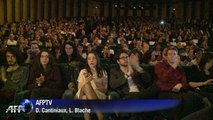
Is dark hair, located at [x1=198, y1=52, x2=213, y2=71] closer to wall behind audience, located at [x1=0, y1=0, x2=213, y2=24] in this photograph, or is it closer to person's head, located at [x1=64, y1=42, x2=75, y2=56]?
person's head, located at [x1=64, y1=42, x2=75, y2=56]

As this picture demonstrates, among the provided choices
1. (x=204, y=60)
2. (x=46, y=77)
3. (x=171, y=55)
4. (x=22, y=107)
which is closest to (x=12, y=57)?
(x=46, y=77)

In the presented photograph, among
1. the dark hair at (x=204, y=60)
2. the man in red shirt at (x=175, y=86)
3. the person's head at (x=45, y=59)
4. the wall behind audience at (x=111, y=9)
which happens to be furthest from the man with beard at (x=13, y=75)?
the wall behind audience at (x=111, y=9)

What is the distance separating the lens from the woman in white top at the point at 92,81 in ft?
15.9

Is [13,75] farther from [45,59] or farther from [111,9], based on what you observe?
[111,9]

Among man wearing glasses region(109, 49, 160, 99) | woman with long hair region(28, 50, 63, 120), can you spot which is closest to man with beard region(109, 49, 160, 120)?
man wearing glasses region(109, 49, 160, 99)

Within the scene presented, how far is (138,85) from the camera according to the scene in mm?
5109

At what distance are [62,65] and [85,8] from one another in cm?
3078

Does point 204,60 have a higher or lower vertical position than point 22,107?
higher

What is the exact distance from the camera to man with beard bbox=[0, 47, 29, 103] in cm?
525

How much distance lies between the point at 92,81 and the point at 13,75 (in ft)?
3.87

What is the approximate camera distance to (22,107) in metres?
4.93

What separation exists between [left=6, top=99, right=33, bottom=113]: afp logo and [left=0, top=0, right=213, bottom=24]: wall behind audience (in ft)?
72.3

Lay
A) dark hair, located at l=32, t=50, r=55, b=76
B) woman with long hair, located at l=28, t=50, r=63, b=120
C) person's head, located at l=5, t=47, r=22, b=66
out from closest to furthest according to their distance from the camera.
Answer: woman with long hair, located at l=28, t=50, r=63, b=120
dark hair, located at l=32, t=50, r=55, b=76
person's head, located at l=5, t=47, r=22, b=66

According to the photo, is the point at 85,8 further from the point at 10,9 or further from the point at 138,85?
the point at 138,85
